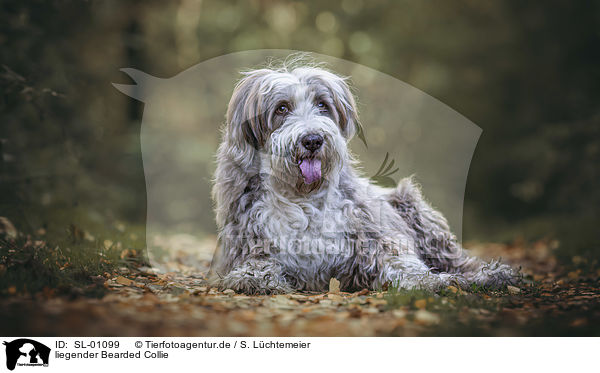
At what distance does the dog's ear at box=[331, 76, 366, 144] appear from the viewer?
3990mm

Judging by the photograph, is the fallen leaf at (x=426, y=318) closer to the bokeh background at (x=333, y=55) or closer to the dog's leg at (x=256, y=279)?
the dog's leg at (x=256, y=279)

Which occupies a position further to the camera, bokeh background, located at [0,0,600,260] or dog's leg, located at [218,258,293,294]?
bokeh background, located at [0,0,600,260]

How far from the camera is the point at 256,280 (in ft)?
11.9

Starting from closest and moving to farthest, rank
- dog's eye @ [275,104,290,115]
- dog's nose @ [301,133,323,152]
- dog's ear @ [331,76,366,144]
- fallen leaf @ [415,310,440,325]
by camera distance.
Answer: fallen leaf @ [415,310,440,325], dog's nose @ [301,133,323,152], dog's eye @ [275,104,290,115], dog's ear @ [331,76,366,144]

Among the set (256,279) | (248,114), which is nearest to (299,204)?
(256,279)

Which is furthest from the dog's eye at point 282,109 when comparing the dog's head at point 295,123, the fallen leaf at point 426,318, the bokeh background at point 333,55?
the bokeh background at point 333,55

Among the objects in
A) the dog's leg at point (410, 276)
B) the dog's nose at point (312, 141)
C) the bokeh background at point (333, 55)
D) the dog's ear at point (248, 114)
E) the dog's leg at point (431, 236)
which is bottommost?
the dog's leg at point (410, 276)

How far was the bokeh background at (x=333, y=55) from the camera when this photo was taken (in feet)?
→ 17.3

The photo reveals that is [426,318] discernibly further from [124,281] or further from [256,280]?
[124,281]

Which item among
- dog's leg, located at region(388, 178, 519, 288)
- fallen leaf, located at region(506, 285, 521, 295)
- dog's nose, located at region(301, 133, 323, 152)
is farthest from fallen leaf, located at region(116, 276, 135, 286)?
fallen leaf, located at region(506, 285, 521, 295)

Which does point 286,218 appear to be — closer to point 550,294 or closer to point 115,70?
point 550,294

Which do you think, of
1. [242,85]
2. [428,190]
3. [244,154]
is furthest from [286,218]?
[428,190]

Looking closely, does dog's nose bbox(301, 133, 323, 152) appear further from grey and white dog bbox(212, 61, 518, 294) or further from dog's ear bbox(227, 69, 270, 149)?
dog's ear bbox(227, 69, 270, 149)
